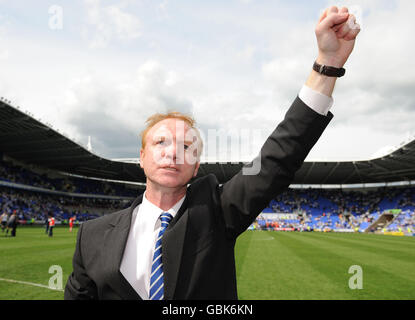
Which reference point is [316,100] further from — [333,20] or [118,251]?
[118,251]

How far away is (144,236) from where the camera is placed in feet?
5.60

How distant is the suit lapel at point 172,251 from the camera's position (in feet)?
4.97

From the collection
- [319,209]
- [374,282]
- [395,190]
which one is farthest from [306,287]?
[395,190]

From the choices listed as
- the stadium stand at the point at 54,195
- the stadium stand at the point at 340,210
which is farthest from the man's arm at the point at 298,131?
the stadium stand at the point at 340,210

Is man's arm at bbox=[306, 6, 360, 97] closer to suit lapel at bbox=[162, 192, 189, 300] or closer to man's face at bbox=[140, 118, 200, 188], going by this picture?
man's face at bbox=[140, 118, 200, 188]

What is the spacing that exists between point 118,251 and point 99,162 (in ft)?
147

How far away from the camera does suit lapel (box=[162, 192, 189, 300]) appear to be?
4.97ft

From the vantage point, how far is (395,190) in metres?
51.0

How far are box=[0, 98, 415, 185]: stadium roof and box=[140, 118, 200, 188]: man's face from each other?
27.4 metres

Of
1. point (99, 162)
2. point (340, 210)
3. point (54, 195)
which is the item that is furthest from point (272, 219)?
point (54, 195)

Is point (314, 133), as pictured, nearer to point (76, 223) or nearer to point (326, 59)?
point (326, 59)

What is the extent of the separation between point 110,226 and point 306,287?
7.00m

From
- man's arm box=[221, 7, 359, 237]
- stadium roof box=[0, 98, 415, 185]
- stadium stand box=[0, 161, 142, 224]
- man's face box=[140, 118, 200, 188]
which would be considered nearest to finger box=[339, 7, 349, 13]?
man's arm box=[221, 7, 359, 237]

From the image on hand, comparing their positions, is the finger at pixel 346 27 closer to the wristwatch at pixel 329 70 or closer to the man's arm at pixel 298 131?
the man's arm at pixel 298 131
